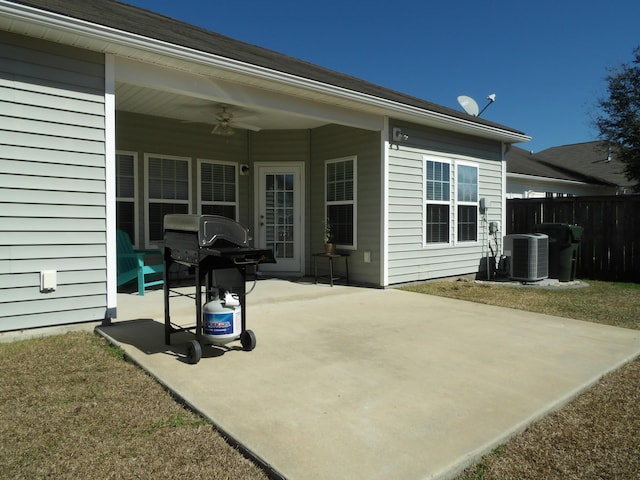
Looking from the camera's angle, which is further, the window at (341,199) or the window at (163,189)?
the window at (341,199)

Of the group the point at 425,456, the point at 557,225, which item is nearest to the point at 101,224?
the point at 425,456

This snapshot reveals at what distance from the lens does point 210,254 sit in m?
3.32

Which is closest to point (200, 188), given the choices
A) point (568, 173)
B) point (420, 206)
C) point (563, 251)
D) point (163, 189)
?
point (163, 189)

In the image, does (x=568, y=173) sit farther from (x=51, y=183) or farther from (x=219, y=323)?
(x=51, y=183)

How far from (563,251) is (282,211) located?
526 cm

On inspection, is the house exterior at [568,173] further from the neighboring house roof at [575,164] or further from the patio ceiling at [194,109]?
the patio ceiling at [194,109]

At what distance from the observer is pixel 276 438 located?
7.50ft

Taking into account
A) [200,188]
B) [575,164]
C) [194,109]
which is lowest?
[200,188]

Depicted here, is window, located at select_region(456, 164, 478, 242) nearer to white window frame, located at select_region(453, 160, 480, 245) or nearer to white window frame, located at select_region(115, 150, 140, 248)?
white window frame, located at select_region(453, 160, 480, 245)

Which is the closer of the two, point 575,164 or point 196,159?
point 196,159

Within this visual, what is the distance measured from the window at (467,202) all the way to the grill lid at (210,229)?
5.84m

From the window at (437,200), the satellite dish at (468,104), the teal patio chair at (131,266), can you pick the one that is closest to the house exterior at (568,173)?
the satellite dish at (468,104)

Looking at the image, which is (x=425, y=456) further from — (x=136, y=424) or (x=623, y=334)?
(x=623, y=334)

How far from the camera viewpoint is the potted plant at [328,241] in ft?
25.0
